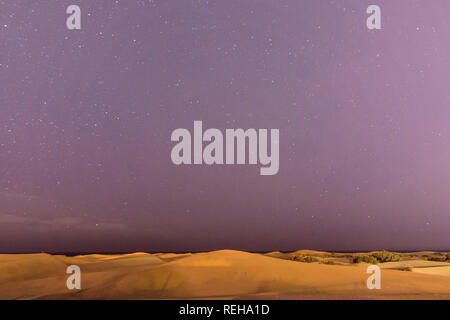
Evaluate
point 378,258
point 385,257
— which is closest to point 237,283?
point 378,258

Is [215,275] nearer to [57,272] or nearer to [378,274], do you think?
[378,274]

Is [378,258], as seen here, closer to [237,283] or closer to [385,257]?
[385,257]

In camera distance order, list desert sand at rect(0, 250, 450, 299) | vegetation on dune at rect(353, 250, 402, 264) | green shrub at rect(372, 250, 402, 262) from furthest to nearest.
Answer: green shrub at rect(372, 250, 402, 262)
vegetation on dune at rect(353, 250, 402, 264)
desert sand at rect(0, 250, 450, 299)

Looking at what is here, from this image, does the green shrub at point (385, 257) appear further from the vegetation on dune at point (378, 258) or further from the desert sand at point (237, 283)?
the desert sand at point (237, 283)

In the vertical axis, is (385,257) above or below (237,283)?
below

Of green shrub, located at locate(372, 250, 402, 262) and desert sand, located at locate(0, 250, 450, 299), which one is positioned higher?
desert sand, located at locate(0, 250, 450, 299)

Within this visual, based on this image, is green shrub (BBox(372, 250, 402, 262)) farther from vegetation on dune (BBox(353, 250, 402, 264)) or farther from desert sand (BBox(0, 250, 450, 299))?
desert sand (BBox(0, 250, 450, 299))

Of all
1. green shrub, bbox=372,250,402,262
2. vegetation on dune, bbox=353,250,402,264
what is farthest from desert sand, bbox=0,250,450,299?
green shrub, bbox=372,250,402,262

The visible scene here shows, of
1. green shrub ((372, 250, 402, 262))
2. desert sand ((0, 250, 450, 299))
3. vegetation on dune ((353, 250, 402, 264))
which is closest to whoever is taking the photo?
desert sand ((0, 250, 450, 299))

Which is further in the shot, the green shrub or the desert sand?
the green shrub
